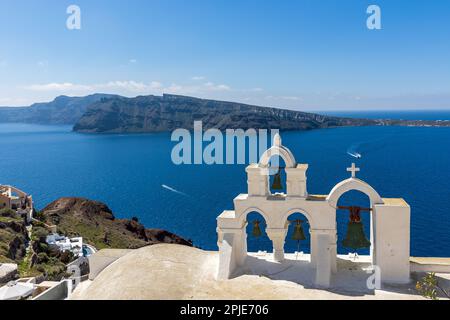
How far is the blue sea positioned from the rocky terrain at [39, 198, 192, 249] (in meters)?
5.85

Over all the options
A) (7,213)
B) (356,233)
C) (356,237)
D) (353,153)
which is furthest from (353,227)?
(353,153)

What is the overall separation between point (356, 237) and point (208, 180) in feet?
275

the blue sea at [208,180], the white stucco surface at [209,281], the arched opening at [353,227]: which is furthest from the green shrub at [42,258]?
the arched opening at [353,227]

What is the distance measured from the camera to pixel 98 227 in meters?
60.6

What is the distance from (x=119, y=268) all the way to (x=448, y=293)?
39.6ft

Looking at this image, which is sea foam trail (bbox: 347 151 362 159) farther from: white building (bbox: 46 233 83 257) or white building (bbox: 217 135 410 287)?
white building (bbox: 217 135 410 287)

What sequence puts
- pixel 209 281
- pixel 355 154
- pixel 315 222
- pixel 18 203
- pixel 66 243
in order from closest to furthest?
pixel 209 281, pixel 315 222, pixel 66 243, pixel 18 203, pixel 355 154

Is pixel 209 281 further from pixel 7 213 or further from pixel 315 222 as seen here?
pixel 7 213

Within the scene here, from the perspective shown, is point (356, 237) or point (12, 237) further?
point (12, 237)

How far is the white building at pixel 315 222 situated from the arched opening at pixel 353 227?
1.48ft

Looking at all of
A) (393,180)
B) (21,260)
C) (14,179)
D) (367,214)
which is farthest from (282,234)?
(14,179)

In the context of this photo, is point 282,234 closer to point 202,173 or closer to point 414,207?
point 414,207

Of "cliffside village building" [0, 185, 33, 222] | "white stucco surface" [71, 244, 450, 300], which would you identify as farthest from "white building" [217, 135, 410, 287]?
"cliffside village building" [0, 185, 33, 222]

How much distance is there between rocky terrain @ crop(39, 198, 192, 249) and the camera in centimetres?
5506
